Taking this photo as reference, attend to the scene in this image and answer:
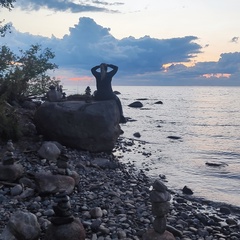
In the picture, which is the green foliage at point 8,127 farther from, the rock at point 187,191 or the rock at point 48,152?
the rock at point 187,191

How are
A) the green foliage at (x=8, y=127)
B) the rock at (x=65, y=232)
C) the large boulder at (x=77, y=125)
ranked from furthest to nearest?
the large boulder at (x=77, y=125)
the green foliage at (x=8, y=127)
the rock at (x=65, y=232)

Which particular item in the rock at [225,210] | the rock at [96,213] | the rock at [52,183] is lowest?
the rock at [225,210]

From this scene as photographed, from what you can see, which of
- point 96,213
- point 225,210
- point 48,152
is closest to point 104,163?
point 48,152

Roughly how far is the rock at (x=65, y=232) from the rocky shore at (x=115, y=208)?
58 cm

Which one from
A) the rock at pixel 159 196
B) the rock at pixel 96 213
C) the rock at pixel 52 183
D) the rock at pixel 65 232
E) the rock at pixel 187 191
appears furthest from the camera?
A: the rock at pixel 187 191

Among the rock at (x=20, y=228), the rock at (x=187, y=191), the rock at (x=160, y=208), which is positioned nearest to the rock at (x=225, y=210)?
the rock at (x=187, y=191)

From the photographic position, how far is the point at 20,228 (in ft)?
21.5

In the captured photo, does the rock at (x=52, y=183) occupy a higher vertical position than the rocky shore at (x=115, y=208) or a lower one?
higher

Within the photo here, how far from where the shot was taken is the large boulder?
16672 mm

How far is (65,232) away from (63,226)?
4.9 inches

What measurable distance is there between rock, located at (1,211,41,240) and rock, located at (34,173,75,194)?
2.42m

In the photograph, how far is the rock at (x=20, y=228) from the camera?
6.57m

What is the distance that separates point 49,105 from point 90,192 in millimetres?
7966

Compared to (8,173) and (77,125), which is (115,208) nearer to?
(8,173)
